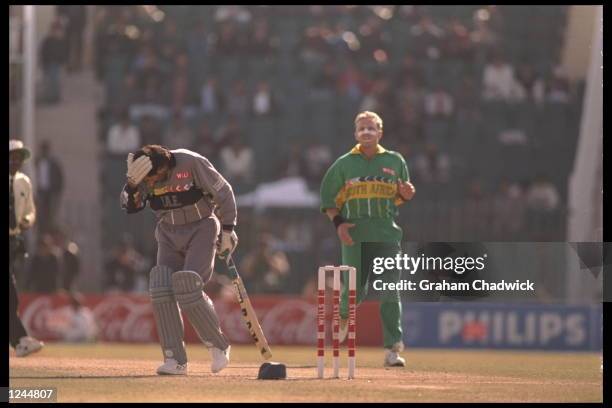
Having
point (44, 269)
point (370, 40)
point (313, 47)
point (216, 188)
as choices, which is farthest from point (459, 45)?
point (216, 188)

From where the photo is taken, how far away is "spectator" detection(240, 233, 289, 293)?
23125mm

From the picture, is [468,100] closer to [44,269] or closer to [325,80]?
[325,80]

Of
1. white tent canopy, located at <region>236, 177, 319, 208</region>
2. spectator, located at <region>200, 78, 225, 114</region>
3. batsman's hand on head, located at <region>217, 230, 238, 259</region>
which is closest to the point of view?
batsman's hand on head, located at <region>217, 230, 238, 259</region>

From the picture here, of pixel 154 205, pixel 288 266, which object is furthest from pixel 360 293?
pixel 288 266

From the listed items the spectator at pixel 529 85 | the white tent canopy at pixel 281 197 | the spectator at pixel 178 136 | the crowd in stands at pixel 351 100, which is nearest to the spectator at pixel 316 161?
the crowd in stands at pixel 351 100

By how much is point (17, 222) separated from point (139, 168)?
390 cm

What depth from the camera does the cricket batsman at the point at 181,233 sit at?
39.7 ft

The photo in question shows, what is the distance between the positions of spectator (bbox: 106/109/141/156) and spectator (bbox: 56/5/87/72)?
2.11 m

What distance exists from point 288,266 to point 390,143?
4187 millimetres

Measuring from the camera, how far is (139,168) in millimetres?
11945

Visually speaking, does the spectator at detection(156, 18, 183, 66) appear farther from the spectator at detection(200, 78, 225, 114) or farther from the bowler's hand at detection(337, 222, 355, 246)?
the bowler's hand at detection(337, 222, 355, 246)

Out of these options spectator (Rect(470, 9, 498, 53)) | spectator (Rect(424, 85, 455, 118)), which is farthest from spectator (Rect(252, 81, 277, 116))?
spectator (Rect(470, 9, 498, 53))

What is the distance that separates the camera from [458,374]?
13.2 metres
